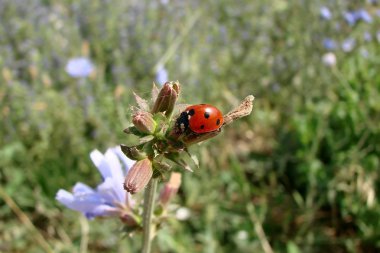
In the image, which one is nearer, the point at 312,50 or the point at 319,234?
the point at 319,234

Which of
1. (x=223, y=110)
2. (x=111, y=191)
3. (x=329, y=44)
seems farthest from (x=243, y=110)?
(x=329, y=44)

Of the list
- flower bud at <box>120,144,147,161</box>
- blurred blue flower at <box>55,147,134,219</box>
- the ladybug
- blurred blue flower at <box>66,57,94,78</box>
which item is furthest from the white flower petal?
blurred blue flower at <box>66,57,94,78</box>

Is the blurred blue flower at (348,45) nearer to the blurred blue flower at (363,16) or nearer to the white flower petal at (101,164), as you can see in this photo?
the blurred blue flower at (363,16)

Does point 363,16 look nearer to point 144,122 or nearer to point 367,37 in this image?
point 367,37

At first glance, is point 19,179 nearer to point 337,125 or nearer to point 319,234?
point 319,234

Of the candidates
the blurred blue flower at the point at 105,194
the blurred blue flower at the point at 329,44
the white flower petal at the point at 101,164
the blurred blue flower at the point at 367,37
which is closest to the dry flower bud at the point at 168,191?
the blurred blue flower at the point at 105,194

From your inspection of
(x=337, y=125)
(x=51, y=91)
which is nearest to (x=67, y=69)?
(x=51, y=91)
